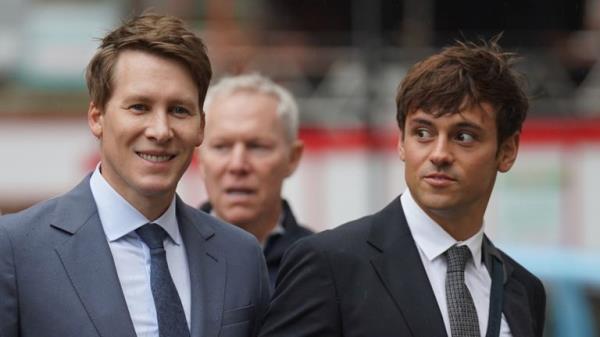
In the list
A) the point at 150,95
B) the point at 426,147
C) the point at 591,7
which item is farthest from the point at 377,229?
the point at 591,7

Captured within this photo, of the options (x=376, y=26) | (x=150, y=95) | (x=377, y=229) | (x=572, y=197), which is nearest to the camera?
(x=150, y=95)

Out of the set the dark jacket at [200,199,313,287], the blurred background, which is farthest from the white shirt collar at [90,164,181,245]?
the blurred background

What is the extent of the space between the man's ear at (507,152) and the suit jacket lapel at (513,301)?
204 mm

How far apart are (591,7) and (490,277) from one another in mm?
11277

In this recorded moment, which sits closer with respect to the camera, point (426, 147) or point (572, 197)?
point (426, 147)

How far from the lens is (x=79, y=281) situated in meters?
3.64

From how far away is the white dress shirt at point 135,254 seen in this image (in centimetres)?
367

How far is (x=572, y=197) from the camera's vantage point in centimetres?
1384

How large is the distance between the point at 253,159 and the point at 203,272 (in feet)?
5.16

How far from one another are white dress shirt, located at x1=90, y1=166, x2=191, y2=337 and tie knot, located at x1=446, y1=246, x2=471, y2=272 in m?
0.64

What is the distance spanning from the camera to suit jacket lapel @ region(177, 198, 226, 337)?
12.4 ft

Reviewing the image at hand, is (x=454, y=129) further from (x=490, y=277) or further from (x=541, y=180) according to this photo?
(x=541, y=180)

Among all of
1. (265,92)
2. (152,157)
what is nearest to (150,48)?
(152,157)

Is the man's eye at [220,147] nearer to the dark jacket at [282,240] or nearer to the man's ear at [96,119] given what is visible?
Result: the dark jacket at [282,240]
